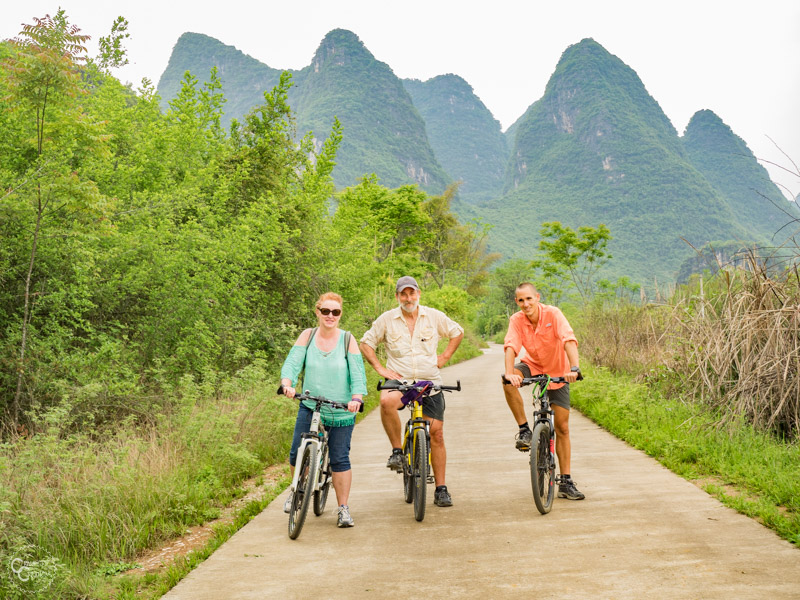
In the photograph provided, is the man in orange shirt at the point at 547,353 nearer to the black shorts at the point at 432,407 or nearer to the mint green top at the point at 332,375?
the black shorts at the point at 432,407

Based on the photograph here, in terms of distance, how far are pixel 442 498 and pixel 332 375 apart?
170cm

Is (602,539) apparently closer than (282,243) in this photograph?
Yes

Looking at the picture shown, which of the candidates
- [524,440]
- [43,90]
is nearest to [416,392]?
[524,440]

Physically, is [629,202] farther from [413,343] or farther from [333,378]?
[333,378]

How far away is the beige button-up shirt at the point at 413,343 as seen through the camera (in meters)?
6.42

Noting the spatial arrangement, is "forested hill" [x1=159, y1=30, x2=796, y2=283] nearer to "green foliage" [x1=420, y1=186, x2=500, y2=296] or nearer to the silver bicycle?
"green foliage" [x1=420, y1=186, x2=500, y2=296]

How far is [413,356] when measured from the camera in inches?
254

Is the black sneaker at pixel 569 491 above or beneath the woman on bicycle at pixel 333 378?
beneath

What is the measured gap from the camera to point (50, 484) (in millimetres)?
7137

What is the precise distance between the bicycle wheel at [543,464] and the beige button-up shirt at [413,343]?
1048 mm

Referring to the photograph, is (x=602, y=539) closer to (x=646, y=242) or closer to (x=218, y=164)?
(x=218, y=164)

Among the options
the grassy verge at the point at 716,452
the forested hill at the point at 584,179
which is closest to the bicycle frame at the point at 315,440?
the grassy verge at the point at 716,452

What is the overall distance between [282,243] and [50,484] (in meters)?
10.7

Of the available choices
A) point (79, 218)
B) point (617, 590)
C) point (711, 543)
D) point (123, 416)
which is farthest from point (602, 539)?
point (79, 218)
